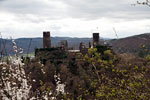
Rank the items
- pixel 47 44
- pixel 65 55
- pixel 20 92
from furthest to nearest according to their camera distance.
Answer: pixel 47 44
pixel 65 55
pixel 20 92

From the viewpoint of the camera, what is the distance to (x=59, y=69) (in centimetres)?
5069

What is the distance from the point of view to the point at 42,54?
61594mm

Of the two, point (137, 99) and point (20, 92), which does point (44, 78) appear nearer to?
point (20, 92)

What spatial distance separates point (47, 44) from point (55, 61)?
48.7ft

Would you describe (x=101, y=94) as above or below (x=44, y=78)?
above

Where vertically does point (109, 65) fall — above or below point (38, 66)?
above

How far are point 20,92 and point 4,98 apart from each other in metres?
1.68

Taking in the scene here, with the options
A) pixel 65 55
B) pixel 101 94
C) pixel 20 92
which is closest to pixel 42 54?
pixel 65 55

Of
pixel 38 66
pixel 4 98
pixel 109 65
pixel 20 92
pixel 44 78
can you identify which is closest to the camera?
pixel 109 65

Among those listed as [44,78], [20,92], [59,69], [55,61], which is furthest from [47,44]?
[20,92]

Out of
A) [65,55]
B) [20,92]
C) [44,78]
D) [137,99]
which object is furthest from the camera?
[65,55]

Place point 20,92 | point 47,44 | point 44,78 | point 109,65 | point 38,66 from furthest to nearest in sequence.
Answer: point 47,44 < point 38,66 < point 44,78 < point 20,92 < point 109,65

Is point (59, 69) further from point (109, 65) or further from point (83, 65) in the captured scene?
point (109, 65)

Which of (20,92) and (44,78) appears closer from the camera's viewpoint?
(20,92)
